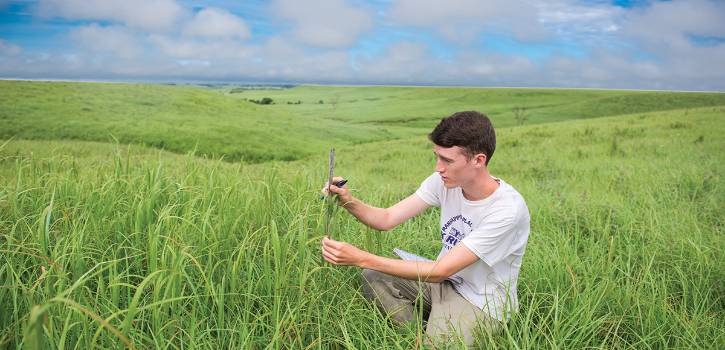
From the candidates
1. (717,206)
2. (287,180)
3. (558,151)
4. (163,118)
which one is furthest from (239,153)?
(717,206)

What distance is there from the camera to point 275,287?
7.95 ft

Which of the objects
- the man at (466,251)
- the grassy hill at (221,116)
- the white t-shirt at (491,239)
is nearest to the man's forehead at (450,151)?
the man at (466,251)

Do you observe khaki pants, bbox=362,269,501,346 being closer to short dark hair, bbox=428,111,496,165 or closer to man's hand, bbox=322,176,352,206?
man's hand, bbox=322,176,352,206

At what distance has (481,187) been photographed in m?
2.60

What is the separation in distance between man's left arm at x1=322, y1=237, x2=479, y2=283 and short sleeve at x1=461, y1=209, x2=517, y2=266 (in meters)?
0.05

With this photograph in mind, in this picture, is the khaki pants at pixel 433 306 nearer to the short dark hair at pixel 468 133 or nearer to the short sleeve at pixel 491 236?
the short sleeve at pixel 491 236

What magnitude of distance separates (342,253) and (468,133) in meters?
0.92

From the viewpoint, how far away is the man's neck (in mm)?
2578

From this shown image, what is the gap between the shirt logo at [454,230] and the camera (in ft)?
9.03

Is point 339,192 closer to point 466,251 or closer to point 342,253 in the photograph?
point 342,253

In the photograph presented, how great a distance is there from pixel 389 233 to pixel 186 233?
1.80 meters

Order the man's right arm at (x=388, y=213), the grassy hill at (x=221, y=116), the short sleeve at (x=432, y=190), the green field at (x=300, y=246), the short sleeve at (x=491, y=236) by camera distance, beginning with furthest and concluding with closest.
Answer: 1. the grassy hill at (x=221, y=116)
2. the man's right arm at (x=388, y=213)
3. the short sleeve at (x=432, y=190)
4. the short sleeve at (x=491, y=236)
5. the green field at (x=300, y=246)

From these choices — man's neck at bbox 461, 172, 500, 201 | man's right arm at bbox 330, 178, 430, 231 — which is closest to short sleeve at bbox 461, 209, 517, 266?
man's neck at bbox 461, 172, 500, 201

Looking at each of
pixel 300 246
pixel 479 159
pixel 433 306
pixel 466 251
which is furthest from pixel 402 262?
pixel 479 159
